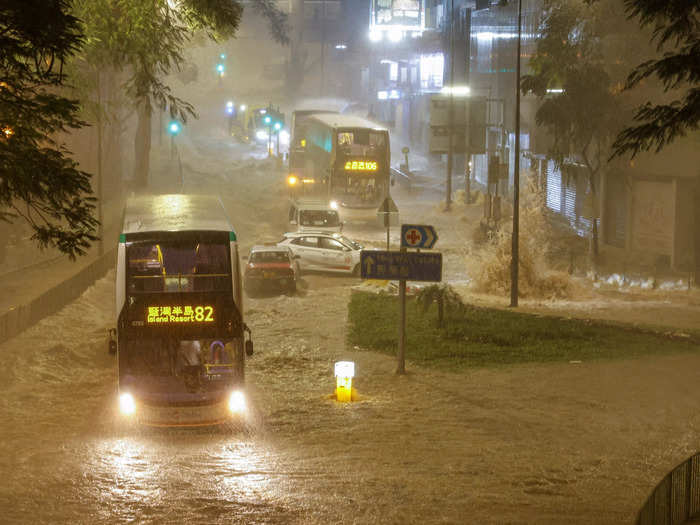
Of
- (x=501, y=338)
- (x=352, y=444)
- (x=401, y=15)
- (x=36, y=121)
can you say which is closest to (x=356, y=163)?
(x=501, y=338)

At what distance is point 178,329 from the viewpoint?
14.3 m

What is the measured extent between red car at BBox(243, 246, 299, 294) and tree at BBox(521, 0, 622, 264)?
12442 millimetres

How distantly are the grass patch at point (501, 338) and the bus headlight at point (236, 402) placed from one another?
6052 millimetres

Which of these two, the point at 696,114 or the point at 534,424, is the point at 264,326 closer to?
the point at 534,424

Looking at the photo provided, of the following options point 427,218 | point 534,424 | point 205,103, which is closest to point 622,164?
point 427,218

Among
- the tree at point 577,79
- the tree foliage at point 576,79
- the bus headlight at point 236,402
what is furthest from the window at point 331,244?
the bus headlight at point 236,402

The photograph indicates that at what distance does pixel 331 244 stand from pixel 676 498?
23.3 meters

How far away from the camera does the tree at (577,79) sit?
35.2m

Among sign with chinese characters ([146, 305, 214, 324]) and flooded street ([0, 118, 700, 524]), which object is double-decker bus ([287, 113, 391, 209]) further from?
sign with chinese characters ([146, 305, 214, 324])

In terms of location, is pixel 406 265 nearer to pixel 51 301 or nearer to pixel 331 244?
pixel 51 301

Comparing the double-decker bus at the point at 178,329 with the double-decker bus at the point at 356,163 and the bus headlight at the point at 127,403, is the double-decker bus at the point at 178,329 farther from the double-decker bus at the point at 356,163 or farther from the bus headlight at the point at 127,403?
the double-decker bus at the point at 356,163

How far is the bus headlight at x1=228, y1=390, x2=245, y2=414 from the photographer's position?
14680 mm

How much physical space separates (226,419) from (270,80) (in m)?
101

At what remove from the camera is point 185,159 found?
71125 millimetres
